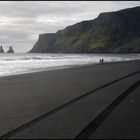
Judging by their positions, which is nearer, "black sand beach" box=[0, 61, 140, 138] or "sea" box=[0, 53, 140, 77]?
"black sand beach" box=[0, 61, 140, 138]

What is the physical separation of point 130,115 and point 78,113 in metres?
1.37

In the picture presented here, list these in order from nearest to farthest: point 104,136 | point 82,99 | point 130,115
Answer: point 104,136, point 130,115, point 82,99

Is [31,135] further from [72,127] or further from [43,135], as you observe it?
[72,127]

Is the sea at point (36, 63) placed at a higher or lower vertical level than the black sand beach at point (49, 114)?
lower

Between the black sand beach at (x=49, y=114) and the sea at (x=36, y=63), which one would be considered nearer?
the black sand beach at (x=49, y=114)

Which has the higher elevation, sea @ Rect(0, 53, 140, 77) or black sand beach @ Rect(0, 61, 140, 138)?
black sand beach @ Rect(0, 61, 140, 138)

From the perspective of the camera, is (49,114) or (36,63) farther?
(36,63)

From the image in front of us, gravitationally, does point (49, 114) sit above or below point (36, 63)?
above

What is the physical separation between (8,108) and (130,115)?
355cm

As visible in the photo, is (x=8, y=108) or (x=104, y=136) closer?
(x=104, y=136)

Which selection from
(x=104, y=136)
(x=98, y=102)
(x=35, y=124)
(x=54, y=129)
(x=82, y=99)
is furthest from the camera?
(x=82, y=99)

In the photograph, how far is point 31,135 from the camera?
633 centimetres

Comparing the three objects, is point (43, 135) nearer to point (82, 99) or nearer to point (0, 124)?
point (0, 124)

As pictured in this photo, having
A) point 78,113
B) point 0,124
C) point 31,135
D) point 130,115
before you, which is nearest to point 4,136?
point 31,135
